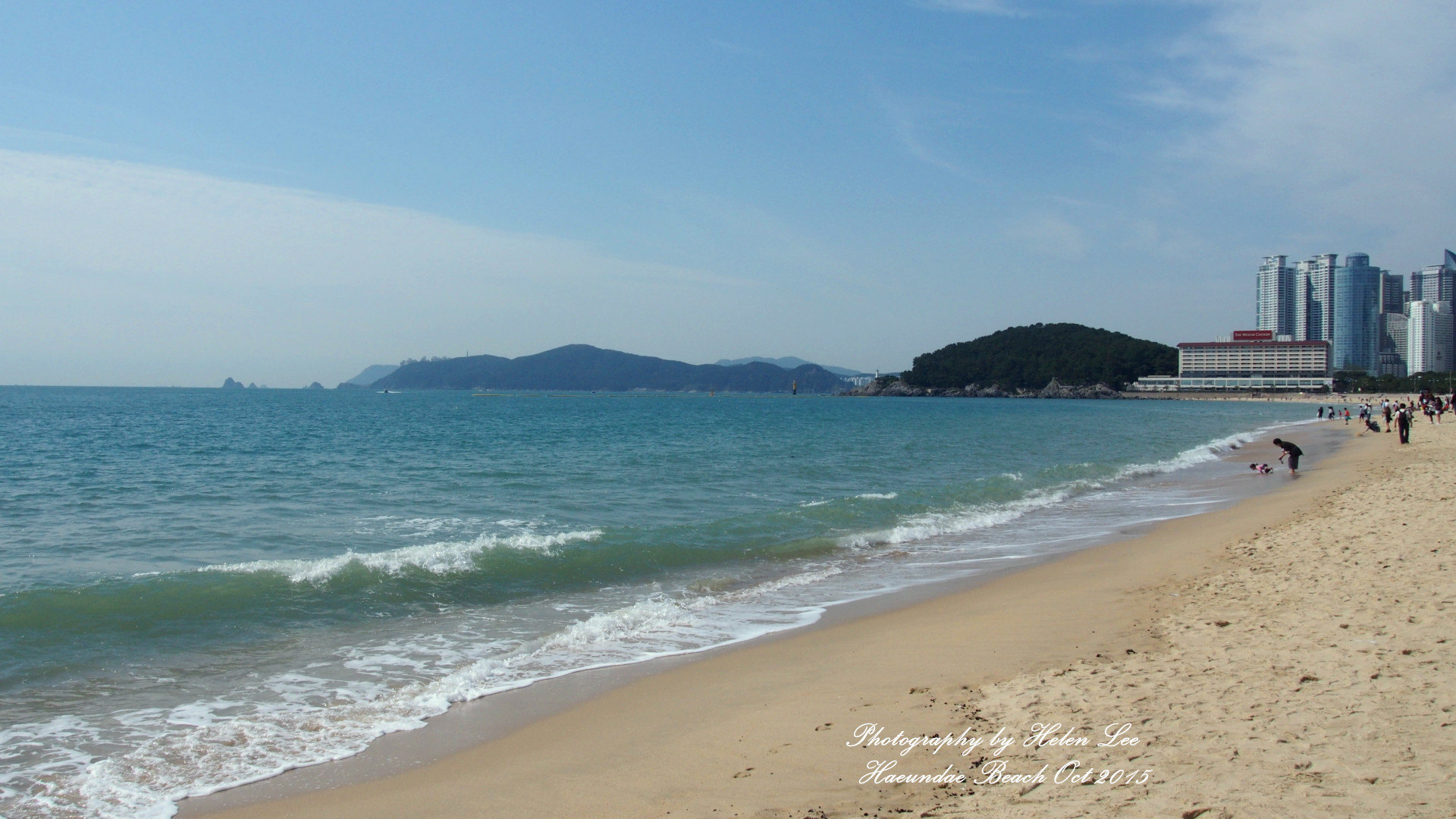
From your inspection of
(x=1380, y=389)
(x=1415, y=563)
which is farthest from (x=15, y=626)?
(x=1380, y=389)

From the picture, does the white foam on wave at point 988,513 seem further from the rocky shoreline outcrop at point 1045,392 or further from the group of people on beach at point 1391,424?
the rocky shoreline outcrop at point 1045,392

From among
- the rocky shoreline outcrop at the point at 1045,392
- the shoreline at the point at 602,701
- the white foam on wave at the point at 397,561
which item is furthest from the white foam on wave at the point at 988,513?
the rocky shoreline outcrop at the point at 1045,392

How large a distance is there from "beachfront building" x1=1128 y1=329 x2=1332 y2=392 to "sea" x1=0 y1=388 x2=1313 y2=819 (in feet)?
515

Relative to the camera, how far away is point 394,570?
444 inches

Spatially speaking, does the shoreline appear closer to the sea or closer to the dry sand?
the dry sand

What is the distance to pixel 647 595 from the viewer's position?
10555 mm

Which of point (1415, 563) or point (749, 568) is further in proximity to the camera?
point (749, 568)

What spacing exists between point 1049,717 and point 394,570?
899cm

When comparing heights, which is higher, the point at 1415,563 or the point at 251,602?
the point at 1415,563

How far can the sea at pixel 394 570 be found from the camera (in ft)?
20.2

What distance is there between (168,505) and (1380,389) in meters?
183

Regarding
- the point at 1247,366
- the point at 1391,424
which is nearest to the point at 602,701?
the point at 1391,424

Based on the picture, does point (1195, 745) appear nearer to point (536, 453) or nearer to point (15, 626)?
point (15, 626)

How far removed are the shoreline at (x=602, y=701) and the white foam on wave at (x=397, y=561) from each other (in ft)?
17.1
